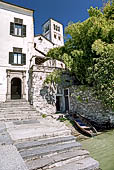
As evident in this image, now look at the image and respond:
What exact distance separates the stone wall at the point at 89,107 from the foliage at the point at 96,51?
75 centimetres

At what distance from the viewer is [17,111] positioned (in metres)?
8.69

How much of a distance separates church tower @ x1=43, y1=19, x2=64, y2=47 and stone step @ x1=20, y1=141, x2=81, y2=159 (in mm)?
34921

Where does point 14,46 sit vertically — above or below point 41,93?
above

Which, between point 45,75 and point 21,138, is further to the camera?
point 45,75

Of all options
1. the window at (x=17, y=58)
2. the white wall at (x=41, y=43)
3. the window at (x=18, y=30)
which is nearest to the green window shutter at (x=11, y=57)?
the window at (x=17, y=58)

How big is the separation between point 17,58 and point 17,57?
3.9 inches

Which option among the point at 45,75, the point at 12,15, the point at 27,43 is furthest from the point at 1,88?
the point at 12,15

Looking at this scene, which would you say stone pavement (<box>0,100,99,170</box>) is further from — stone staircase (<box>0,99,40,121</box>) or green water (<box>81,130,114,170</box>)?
stone staircase (<box>0,99,40,121</box>)

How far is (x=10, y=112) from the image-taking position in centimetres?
841

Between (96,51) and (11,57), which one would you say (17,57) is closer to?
(11,57)

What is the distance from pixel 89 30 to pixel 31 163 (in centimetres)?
927

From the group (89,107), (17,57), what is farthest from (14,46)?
(89,107)

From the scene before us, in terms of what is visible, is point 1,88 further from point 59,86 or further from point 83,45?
point 83,45

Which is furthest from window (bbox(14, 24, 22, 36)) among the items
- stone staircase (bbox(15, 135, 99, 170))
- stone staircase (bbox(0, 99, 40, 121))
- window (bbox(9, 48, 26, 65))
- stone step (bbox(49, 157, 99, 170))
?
stone step (bbox(49, 157, 99, 170))
